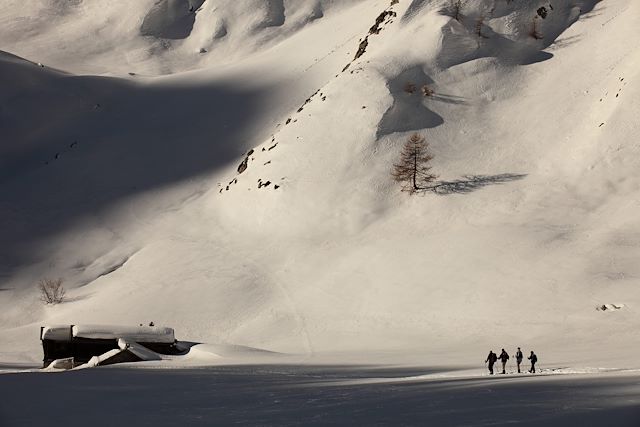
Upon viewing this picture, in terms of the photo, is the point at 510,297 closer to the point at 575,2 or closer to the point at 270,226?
the point at 270,226

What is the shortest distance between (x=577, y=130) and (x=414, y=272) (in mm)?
18559

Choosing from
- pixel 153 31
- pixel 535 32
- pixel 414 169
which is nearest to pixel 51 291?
pixel 414 169

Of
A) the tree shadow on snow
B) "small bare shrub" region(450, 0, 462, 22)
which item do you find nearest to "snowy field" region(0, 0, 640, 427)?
Result: the tree shadow on snow

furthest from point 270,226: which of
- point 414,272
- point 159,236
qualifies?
point 414,272

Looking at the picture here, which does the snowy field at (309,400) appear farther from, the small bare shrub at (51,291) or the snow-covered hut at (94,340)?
the small bare shrub at (51,291)

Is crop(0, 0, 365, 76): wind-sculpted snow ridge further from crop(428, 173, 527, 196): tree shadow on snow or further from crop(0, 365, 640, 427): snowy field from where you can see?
crop(0, 365, 640, 427): snowy field

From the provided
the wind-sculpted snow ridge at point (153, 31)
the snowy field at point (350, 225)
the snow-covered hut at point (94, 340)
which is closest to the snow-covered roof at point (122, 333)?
the snow-covered hut at point (94, 340)

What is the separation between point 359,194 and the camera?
56719 millimetres

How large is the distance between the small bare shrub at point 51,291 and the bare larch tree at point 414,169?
25.0 meters

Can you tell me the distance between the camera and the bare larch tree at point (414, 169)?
55594 millimetres

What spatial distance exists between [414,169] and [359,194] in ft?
14.1

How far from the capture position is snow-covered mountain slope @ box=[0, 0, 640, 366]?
42812mm

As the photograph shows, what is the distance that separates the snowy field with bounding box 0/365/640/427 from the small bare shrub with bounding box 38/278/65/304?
33001 mm

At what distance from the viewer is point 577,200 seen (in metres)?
50.1
